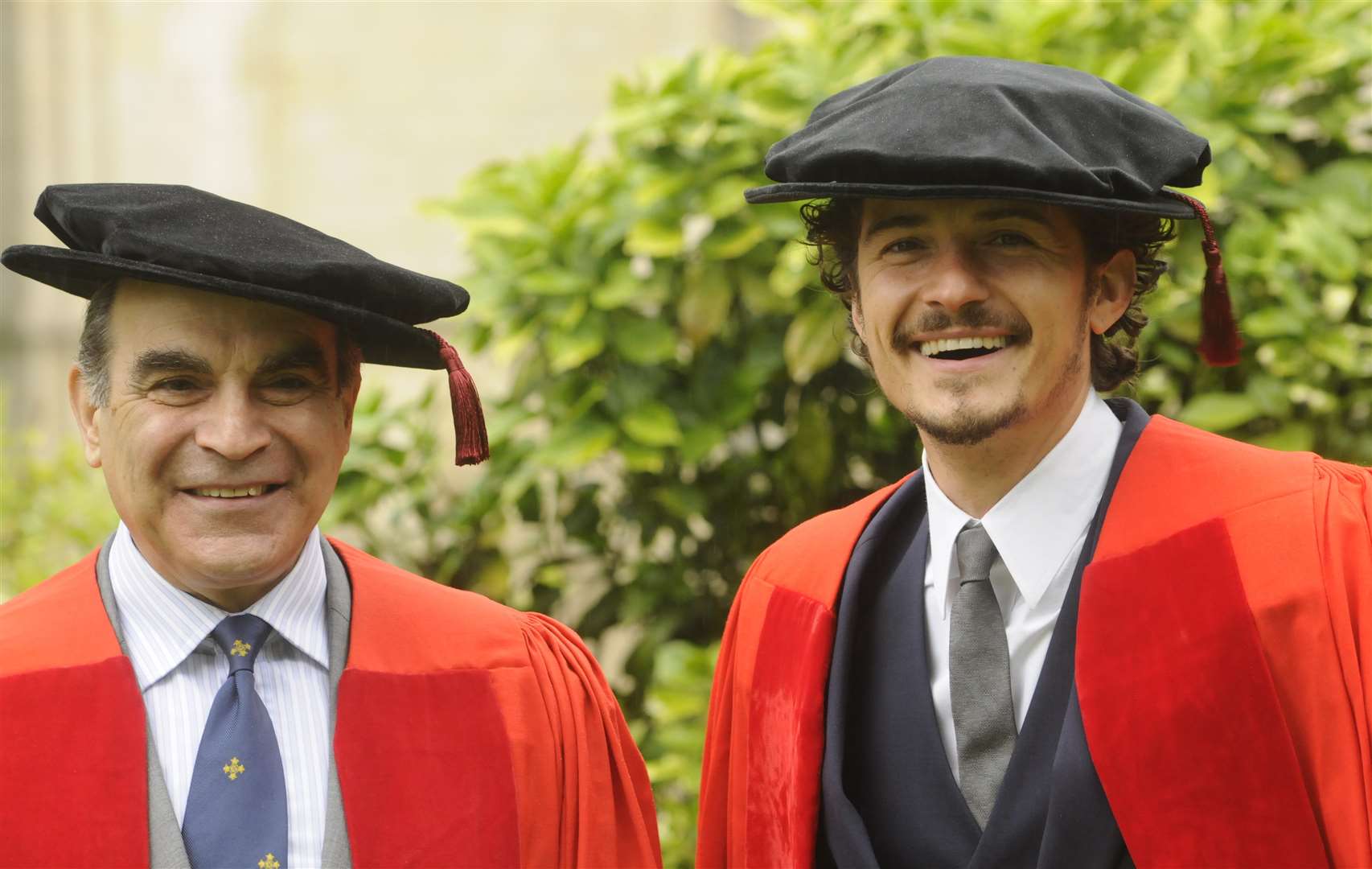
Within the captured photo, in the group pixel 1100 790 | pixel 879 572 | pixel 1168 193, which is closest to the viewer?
pixel 1100 790

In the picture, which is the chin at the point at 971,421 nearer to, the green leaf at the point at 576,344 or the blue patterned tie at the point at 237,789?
the blue patterned tie at the point at 237,789

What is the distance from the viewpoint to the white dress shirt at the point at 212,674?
2.24m

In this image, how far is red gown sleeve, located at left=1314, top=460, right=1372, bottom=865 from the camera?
6.70 ft

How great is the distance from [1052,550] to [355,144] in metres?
4.10

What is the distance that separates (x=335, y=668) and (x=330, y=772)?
0.55ft

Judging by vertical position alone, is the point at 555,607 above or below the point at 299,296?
below

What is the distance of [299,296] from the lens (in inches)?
85.4

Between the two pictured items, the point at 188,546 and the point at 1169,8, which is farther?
the point at 1169,8

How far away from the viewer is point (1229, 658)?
2.12 m

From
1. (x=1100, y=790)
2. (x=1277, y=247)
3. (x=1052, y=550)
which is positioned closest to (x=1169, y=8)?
(x=1277, y=247)

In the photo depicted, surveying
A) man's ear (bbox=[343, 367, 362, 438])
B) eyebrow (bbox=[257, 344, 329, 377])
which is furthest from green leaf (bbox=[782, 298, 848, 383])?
eyebrow (bbox=[257, 344, 329, 377])

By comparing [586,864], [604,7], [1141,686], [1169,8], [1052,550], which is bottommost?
[586,864]

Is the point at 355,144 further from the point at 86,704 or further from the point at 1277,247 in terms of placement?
the point at 86,704

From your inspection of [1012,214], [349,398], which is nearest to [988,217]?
[1012,214]
